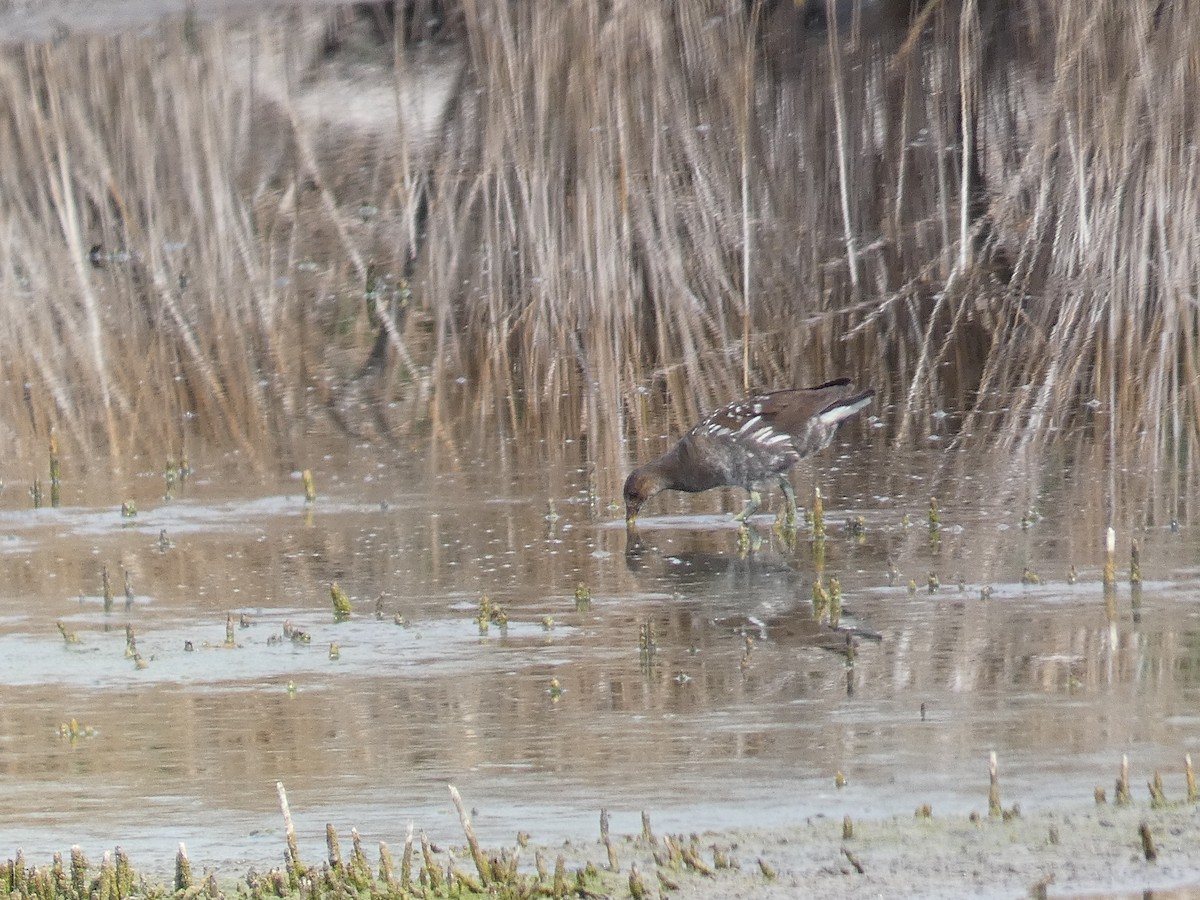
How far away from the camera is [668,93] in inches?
653

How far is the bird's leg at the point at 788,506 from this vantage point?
9.11 m

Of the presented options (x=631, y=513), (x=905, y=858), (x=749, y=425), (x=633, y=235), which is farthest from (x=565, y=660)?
(x=633, y=235)

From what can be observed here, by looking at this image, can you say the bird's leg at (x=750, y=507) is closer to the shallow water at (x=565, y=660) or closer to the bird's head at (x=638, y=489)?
the shallow water at (x=565, y=660)

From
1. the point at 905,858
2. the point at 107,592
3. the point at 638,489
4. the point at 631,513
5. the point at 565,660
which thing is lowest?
the point at 631,513

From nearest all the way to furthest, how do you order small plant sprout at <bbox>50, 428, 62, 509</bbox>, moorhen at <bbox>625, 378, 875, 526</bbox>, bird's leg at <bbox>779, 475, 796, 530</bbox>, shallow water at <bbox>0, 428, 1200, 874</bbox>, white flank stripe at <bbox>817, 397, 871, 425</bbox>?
shallow water at <bbox>0, 428, 1200, 874</bbox>
bird's leg at <bbox>779, 475, 796, 530</bbox>
moorhen at <bbox>625, 378, 875, 526</bbox>
white flank stripe at <bbox>817, 397, 871, 425</bbox>
small plant sprout at <bbox>50, 428, 62, 509</bbox>

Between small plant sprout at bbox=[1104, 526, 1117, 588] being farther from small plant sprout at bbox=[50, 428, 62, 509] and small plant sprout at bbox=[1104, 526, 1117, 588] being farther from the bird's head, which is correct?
small plant sprout at bbox=[50, 428, 62, 509]

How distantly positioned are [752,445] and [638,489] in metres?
0.57

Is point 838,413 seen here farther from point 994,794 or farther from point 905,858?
point 905,858

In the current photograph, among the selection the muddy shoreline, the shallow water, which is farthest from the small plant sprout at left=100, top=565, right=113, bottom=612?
the muddy shoreline

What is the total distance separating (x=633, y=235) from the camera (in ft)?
46.6

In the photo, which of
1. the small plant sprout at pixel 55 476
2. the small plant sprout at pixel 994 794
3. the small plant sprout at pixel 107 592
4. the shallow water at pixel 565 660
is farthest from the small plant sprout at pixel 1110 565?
the small plant sprout at pixel 55 476

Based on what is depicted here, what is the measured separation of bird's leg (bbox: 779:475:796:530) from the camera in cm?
911

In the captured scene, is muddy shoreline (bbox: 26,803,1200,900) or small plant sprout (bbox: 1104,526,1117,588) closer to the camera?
muddy shoreline (bbox: 26,803,1200,900)

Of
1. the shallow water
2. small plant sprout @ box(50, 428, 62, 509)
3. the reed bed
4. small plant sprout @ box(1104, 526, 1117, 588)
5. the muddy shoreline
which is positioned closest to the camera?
the muddy shoreline
